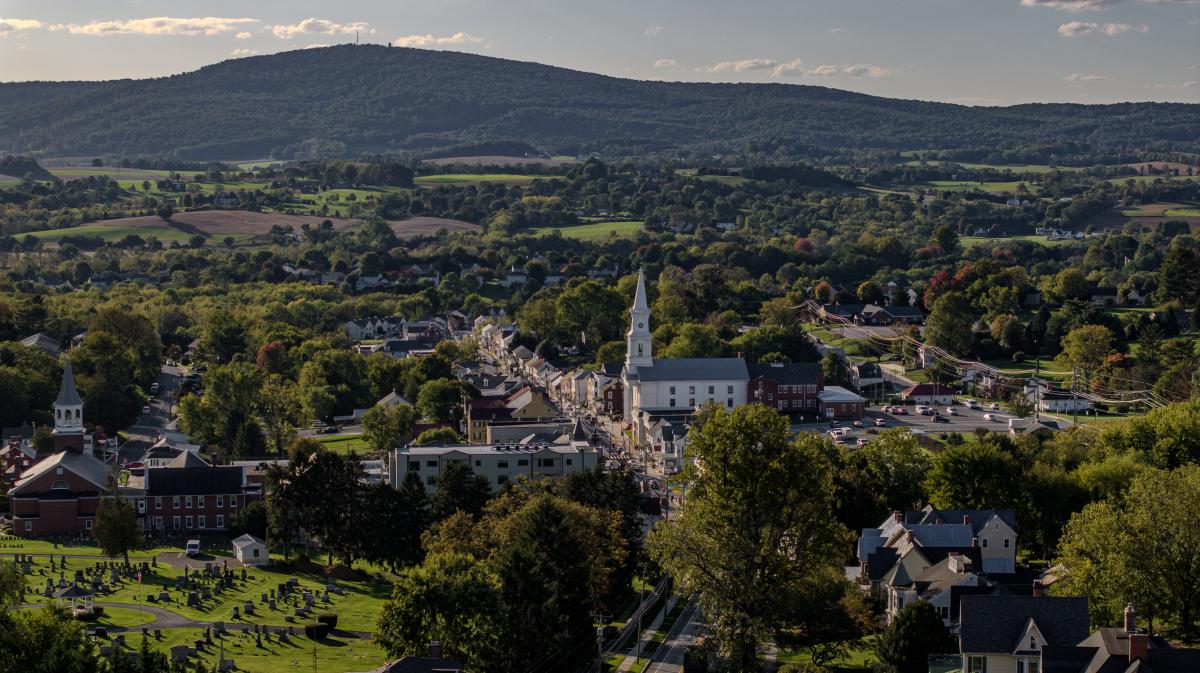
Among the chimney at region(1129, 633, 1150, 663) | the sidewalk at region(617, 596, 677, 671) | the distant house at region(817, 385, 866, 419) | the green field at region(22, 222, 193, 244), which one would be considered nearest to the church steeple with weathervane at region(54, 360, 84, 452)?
the sidewalk at region(617, 596, 677, 671)

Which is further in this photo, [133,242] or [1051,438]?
[133,242]

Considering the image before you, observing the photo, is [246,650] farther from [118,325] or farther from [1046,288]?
[1046,288]

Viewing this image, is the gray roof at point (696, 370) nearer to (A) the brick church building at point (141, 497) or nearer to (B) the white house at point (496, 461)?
(B) the white house at point (496, 461)

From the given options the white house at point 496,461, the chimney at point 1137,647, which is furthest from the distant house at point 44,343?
the chimney at point 1137,647

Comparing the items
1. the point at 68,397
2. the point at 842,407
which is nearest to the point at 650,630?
the point at 68,397

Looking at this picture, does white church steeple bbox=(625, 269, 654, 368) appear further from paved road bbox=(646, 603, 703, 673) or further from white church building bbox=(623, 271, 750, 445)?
paved road bbox=(646, 603, 703, 673)

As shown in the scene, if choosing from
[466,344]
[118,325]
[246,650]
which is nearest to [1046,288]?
[466,344]

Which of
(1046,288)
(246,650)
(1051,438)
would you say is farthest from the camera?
(1046,288)
